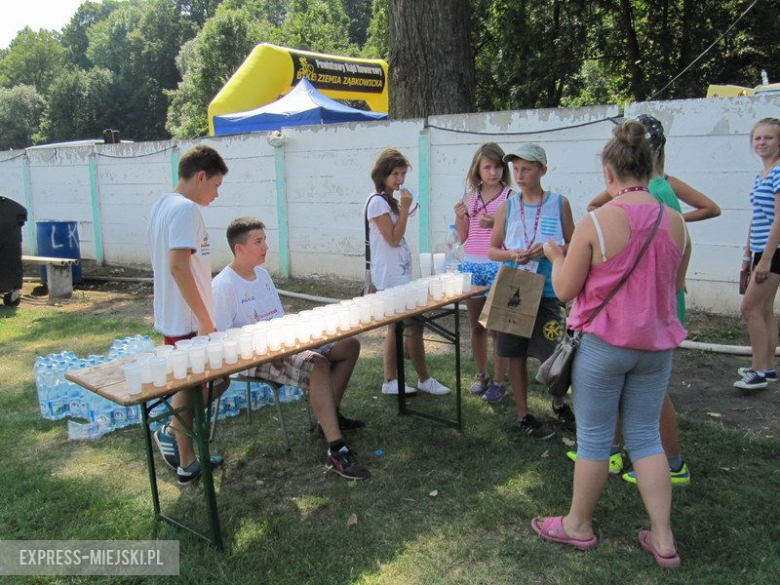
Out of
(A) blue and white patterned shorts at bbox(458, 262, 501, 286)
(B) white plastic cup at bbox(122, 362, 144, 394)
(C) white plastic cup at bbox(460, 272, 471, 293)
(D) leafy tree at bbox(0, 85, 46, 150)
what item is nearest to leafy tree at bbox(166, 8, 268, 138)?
(D) leafy tree at bbox(0, 85, 46, 150)

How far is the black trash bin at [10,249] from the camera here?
820 centimetres

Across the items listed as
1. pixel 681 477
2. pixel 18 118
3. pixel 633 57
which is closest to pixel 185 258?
pixel 681 477

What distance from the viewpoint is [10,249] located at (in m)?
8.27

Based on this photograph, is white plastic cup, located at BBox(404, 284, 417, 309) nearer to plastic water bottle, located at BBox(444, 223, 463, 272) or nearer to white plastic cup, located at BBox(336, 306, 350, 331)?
white plastic cup, located at BBox(336, 306, 350, 331)

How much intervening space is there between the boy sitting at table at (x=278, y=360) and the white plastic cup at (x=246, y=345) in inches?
18.6

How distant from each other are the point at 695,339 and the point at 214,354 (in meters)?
4.40

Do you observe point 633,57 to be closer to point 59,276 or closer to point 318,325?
point 59,276

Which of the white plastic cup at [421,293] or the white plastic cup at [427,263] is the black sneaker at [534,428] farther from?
the white plastic cup at [427,263]

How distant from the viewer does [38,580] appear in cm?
260

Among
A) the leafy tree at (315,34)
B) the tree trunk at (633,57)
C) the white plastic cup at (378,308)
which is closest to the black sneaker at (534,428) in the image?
the white plastic cup at (378,308)

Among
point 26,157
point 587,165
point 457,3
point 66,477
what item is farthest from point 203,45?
point 66,477

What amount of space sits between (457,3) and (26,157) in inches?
364

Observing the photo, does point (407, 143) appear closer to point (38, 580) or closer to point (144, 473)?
point (144, 473)

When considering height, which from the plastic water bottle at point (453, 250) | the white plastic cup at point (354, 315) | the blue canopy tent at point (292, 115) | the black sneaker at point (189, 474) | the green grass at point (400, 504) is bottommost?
the green grass at point (400, 504)
